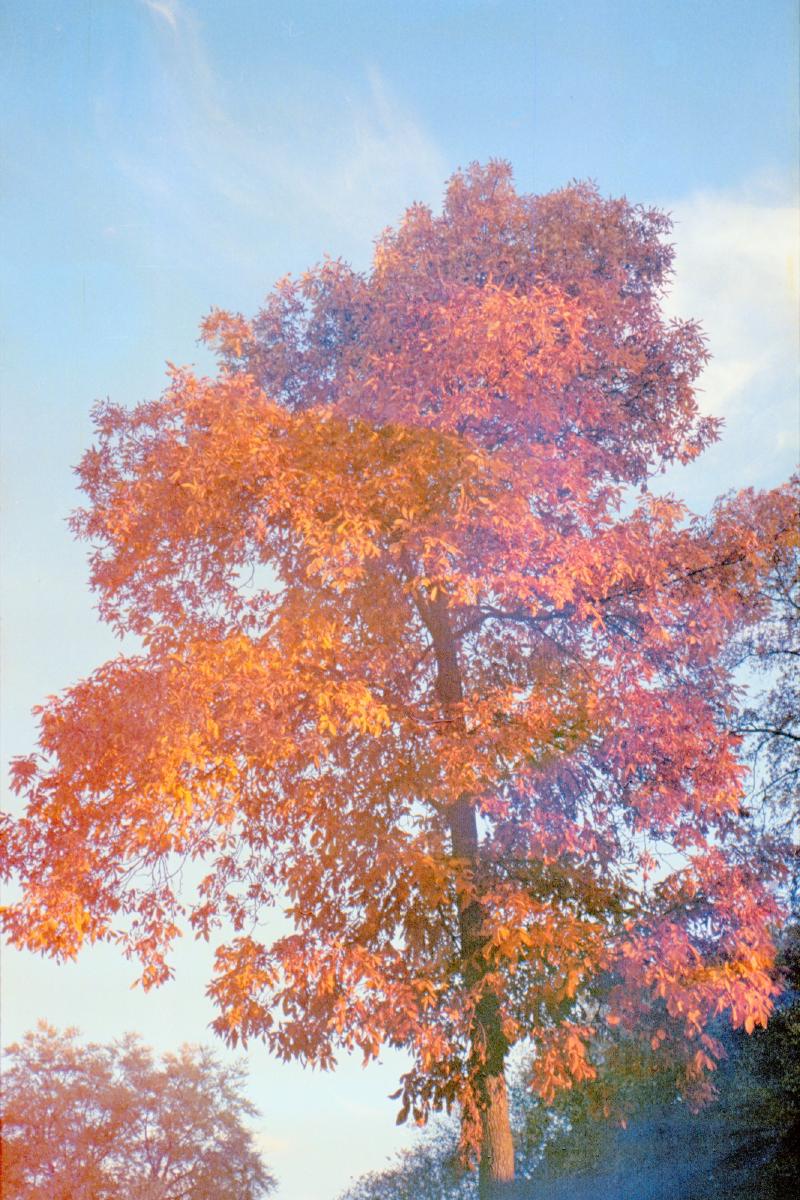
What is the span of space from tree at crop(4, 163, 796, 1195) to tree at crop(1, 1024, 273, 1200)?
1380 centimetres


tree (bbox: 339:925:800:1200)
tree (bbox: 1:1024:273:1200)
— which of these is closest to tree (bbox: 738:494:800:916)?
tree (bbox: 339:925:800:1200)

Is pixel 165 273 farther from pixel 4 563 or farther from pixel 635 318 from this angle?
pixel 635 318

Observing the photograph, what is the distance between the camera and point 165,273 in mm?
13883

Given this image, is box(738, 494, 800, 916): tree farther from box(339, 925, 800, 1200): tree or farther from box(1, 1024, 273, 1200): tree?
box(1, 1024, 273, 1200): tree

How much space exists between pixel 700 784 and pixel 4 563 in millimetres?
8190

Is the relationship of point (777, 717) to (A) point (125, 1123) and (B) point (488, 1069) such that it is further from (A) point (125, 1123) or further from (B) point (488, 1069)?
(A) point (125, 1123)

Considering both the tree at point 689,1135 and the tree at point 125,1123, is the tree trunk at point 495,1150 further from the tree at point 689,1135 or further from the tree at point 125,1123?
the tree at point 125,1123

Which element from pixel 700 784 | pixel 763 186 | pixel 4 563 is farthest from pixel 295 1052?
pixel 763 186

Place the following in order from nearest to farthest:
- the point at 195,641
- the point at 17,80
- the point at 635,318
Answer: the point at 195,641, the point at 17,80, the point at 635,318

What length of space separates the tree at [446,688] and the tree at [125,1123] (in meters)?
13.8

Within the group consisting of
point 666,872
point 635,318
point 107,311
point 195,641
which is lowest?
point 666,872

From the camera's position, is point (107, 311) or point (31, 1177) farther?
point (31, 1177)

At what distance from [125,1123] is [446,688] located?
1608 cm

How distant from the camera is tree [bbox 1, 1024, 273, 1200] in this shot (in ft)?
70.0
